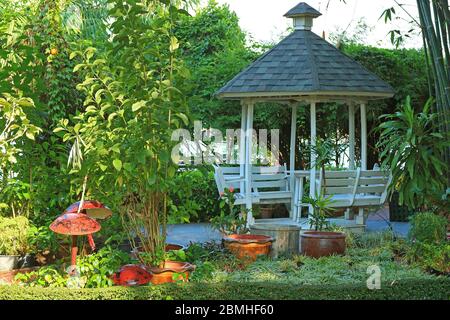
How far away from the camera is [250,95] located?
30.3ft

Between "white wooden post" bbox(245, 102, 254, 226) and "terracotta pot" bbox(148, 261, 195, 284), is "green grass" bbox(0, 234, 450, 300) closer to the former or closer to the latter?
"terracotta pot" bbox(148, 261, 195, 284)

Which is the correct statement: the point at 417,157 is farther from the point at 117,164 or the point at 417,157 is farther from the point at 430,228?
the point at 117,164

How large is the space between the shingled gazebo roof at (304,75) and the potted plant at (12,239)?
12.1 ft

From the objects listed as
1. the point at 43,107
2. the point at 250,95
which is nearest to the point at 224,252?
the point at 43,107

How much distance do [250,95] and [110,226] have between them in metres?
3.39

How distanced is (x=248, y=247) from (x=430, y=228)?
68.3 inches

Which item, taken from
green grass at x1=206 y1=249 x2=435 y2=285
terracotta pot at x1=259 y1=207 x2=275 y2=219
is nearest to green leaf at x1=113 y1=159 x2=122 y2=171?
green grass at x1=206 y1=249 x2=435 y2=285

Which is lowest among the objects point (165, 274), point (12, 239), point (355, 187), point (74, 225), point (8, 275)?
point (8, 275)

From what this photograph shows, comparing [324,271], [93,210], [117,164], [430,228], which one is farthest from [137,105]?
[430,228]

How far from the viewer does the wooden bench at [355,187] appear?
343 inches

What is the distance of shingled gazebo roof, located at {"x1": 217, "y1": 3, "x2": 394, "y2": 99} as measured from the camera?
907 centimetres

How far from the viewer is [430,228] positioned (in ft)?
22.1

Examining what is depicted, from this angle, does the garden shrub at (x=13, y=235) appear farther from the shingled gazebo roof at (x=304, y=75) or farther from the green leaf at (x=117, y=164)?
the shingled gazebo roof at (x=304, y=75)

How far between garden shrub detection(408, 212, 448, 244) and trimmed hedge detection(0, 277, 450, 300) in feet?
4.99
